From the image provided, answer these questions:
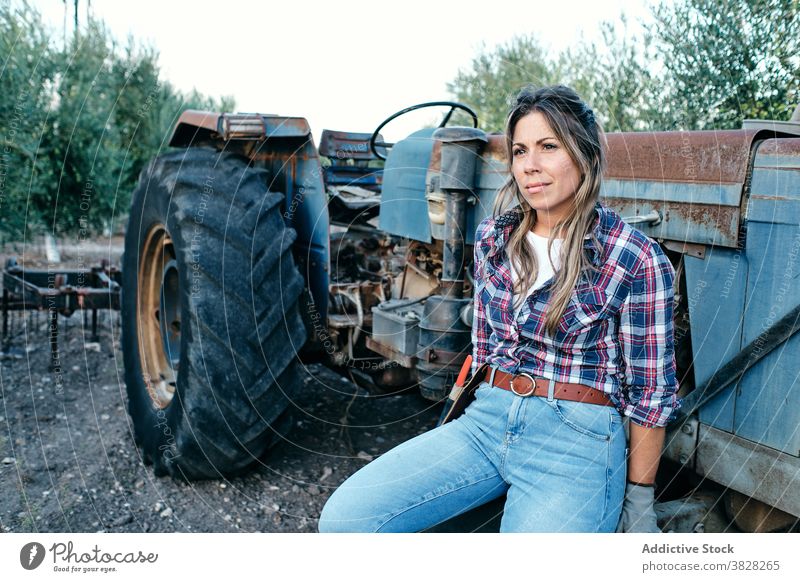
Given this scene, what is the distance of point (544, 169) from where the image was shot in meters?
1.85

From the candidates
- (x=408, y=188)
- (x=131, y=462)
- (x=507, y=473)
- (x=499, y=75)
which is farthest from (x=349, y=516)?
(x=499, y=75)

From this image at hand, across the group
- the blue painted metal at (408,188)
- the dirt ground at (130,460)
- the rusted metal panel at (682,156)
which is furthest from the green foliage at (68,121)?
the rusted metal panel at (682,156)

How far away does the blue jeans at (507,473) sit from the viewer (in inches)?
69.7

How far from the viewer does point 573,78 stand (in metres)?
5.07

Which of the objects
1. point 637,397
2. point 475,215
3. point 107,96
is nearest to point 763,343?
point 637,397

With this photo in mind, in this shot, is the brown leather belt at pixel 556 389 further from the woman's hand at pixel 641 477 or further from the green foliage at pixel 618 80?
the green foliage at pixel 618 80

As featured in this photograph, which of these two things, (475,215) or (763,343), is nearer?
(763,343)

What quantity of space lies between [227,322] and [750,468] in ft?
6.60

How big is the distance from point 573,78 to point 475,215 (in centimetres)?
246

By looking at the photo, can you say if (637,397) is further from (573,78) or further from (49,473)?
(573,78)

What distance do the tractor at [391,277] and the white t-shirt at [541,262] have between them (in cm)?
55

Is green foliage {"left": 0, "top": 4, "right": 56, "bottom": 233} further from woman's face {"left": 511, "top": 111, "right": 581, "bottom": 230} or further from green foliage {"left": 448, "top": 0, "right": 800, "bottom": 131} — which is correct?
woman's face {"left": 511, "top": 111, "right": 581, "bottom": 230}
